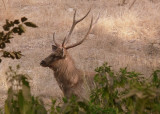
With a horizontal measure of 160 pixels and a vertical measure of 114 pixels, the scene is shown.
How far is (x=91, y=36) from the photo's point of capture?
37.7 feet

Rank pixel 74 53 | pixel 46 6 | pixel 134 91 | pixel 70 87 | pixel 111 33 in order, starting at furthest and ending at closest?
pixel 46 6 → pixel 111 33 → pixel 74 53 → pixel 70 87 → pixel 134 91

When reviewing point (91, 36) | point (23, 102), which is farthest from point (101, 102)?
point (91, 36)

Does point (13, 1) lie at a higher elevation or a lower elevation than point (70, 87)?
higher

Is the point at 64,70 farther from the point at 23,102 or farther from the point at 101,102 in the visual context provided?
the point at 23,102

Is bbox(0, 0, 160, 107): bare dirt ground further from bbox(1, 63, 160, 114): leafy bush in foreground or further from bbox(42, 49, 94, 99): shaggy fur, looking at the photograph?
Result: bbox(1, 63, 160, 114): leafy bush in foreground

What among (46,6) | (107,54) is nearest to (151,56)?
(107,54)

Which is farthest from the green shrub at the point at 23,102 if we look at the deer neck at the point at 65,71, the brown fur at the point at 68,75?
the deer neck at the point at 65,71

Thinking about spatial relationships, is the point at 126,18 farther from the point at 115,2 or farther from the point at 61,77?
the point at 61,77

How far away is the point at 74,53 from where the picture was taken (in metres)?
10.2

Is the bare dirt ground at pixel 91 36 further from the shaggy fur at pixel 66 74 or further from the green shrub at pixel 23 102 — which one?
the green shrub at pixel 23 102

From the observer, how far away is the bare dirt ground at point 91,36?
9117mm

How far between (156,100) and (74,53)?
817 centimetres

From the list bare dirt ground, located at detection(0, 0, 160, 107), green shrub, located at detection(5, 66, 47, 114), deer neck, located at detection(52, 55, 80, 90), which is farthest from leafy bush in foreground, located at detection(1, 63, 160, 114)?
bare dirt ground, located at detection(0, 0, 160, 107)

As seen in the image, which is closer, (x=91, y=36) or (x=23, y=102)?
(x=23, y=102)
